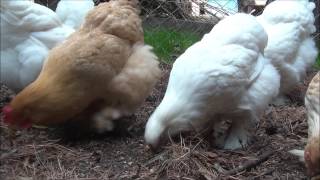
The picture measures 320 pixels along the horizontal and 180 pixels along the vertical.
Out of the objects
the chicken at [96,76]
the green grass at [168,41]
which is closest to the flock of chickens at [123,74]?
the chicken at [96,76]

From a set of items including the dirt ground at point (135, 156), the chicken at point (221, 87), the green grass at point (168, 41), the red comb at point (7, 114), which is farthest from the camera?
the green grass at point (168, 41)

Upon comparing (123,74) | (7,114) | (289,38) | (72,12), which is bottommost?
(289,38)

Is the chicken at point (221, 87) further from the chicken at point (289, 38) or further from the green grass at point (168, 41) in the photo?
the green grass at point (168, 41)

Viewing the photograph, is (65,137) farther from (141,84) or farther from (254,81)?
(254,81)

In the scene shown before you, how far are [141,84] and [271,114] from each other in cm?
113

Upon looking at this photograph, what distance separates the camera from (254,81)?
3.10 m

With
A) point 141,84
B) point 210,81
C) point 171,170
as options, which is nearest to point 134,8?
point 141,84

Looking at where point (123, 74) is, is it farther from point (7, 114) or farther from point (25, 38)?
point (7, 114)

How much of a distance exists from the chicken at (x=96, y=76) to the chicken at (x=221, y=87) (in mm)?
279

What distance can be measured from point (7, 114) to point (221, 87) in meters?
1.08

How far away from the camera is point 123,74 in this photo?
10.2 feet

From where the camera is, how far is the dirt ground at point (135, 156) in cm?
257

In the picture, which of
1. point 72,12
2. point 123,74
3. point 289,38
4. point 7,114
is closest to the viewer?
point 7,114

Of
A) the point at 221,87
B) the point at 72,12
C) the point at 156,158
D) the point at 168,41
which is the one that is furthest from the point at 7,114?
the point at 168,41
